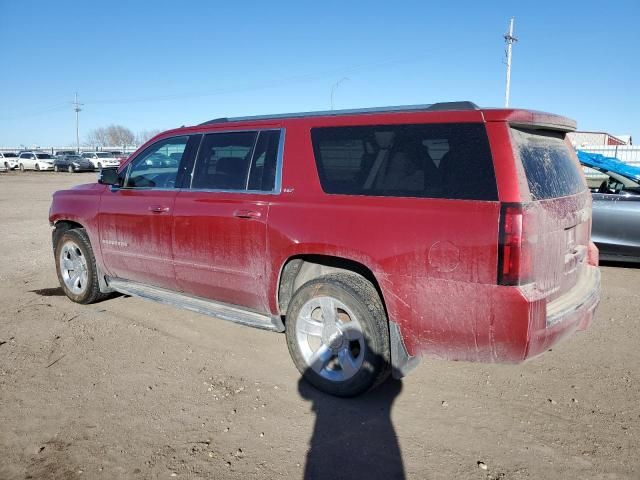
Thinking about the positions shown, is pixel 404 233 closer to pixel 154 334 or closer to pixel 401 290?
pixel 401 290

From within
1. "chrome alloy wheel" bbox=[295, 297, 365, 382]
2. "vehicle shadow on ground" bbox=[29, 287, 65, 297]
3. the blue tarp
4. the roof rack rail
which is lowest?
"vehicle shadow on ground" bbox=[29, 287, 65, 297]

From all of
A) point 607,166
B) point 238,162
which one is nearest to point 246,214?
point 238,162

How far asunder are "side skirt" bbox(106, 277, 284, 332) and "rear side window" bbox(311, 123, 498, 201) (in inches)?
46.3

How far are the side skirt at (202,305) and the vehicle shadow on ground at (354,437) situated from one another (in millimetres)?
542

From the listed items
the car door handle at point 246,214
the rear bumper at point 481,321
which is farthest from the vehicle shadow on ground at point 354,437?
the car door handle at point 246,214

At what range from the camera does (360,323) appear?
3467 millimetres

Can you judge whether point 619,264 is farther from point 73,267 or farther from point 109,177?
point 73,267

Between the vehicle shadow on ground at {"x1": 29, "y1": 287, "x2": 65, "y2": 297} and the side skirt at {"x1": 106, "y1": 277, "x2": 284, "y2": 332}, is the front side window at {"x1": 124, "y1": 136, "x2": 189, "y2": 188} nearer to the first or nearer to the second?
the side skirt at {"x1": 106, "y1": 277, "x2": 284, "y2": 332}

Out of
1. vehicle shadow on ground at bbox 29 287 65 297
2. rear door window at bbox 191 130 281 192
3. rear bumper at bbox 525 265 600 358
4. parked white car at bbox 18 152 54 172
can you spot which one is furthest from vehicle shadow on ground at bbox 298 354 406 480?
parked white car at bbox 18 152 54 172

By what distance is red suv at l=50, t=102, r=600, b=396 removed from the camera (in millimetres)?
2959

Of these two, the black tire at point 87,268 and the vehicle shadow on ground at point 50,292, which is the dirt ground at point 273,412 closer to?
the black tire at point 87,268

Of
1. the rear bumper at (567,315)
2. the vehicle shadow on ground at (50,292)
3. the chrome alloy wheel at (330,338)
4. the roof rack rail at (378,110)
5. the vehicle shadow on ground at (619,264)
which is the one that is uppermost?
the roof rack rail at (378,110)

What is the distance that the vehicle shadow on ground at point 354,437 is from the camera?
2846 millimetres

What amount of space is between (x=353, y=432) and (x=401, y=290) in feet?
3.05
